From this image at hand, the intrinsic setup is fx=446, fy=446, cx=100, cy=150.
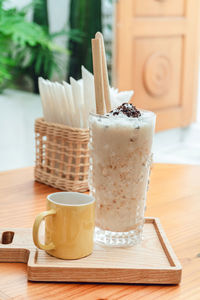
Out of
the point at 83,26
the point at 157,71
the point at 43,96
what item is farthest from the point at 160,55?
the point at 43,96

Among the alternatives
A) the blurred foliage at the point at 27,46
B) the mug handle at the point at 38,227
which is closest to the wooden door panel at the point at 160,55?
the blurred foliage at the point at 27,46

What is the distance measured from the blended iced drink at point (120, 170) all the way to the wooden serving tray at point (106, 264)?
4 cm

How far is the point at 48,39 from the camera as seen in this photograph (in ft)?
13.8

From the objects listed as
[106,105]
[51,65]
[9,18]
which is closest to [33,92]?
[51,65]

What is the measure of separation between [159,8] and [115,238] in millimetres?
3257

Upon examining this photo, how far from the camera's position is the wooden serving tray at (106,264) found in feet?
2.16

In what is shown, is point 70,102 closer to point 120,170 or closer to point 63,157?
point 63,157

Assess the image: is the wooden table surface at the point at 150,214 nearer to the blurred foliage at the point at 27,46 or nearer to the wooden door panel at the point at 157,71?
the wooden door panel at the point at 157,71

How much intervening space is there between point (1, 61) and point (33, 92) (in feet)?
1.99

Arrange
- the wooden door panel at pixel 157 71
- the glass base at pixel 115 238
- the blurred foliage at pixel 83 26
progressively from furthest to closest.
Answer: the blurred foliage at pixel 83 26
the wooden door panel at pixel 157 71
the glass base at pixel 115 238

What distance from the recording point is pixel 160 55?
379cm

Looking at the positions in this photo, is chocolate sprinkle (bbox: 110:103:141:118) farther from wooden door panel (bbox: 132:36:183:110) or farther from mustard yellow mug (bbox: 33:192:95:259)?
wooden door panel (bbox: 132:36:183:110)

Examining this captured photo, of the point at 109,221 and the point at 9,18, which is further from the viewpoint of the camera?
the point at 9,18

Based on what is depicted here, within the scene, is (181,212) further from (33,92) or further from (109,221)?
(33,92)
